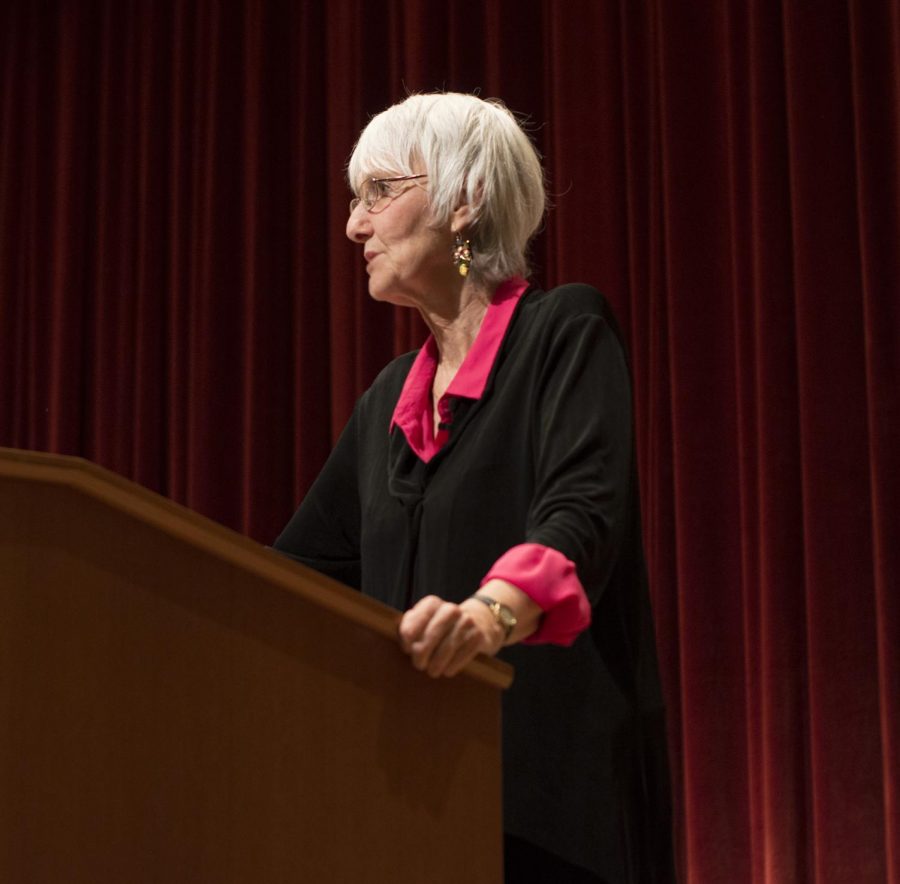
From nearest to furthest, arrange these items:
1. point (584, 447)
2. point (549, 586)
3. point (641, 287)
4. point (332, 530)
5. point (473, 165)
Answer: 1. point (549, 586)
2. point (584, 447)
3. point (473, 165)
4. point (332, 530)
5. point (641, 287)

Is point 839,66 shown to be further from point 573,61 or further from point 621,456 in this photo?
point 621,456

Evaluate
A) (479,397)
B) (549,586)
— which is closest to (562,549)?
(549,586)

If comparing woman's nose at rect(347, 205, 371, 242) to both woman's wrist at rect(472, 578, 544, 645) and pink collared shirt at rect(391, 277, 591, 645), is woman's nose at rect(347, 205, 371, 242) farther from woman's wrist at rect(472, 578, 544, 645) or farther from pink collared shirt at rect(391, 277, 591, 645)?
woman's wrist at rect(472, 578, 544, 645)

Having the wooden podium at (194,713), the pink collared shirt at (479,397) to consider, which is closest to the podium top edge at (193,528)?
the wooden podium at (194,713)

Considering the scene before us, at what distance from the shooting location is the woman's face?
4.50ft

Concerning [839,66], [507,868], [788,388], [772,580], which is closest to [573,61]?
[839,66]

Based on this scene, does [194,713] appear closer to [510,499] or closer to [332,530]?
[510,499]

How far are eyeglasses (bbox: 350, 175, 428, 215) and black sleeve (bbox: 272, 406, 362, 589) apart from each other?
285 millimetres

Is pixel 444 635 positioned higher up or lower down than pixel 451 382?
lower down

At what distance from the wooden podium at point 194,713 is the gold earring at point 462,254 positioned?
24.3 inches

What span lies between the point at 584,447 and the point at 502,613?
0.22 meters

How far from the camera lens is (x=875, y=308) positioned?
7.16ft

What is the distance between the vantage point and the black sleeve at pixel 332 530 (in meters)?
1.48

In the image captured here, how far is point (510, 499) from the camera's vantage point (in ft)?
3.85
